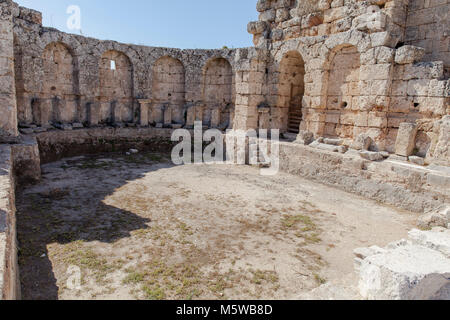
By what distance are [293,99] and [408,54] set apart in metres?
4.46

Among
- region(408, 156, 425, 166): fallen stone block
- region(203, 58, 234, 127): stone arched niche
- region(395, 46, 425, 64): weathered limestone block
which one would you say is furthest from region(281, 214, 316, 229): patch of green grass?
region(203, 58, 234, 127): stone arched niche

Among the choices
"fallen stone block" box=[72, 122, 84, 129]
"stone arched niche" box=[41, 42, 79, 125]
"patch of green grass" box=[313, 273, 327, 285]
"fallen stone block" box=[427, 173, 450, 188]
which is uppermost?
"stone arched niche" box=[41, 42, 79, 125]

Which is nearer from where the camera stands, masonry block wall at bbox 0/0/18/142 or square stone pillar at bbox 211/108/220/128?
masonry block wall at bbox 0/0/18/142

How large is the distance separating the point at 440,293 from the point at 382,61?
6.33 meters

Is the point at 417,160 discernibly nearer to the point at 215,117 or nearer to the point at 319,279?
the point at 319,279

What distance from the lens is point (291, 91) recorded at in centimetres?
1123

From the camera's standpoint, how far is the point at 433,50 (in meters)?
8.16

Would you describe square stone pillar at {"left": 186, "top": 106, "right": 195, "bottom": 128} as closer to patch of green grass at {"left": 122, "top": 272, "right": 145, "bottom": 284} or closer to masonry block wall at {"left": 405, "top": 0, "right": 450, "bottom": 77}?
masonry block wall at {"left": 405, "top": 0, "right": 450, "bottom": 77}

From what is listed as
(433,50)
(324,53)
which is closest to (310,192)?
(324,53)

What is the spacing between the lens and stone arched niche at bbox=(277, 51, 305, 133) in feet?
35.3

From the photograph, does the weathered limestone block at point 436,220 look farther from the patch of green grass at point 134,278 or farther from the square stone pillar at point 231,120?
the square stone pillar at point 231,120

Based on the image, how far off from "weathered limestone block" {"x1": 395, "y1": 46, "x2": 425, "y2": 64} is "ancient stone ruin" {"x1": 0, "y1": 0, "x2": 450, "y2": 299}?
0.03 metres

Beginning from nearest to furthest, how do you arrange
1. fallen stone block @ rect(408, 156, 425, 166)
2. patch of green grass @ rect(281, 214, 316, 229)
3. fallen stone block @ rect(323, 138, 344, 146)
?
patch of green grass @ rect(281, 214, 316, 229) → fallen stone block @ rect(408, 156, 425, 166) → fallen stone block @ rect(323, 138, 344, 146)
